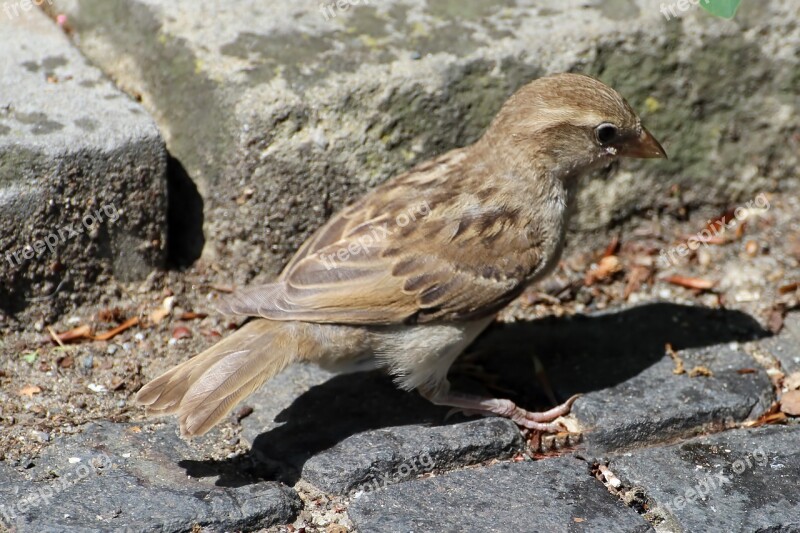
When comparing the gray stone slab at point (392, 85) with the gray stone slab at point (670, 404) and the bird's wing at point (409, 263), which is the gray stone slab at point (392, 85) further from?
the gray stone slab at point (670, 404)

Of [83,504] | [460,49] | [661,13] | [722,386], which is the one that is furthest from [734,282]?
[83,504]

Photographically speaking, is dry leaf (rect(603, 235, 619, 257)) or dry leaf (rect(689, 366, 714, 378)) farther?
dry leaf (rect(603, 235, 619, 257))

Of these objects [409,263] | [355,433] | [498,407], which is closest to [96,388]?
[355,433]

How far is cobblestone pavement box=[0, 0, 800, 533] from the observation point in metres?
4.38

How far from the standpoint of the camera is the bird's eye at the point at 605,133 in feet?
16.3

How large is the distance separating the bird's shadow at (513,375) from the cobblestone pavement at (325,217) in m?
0.02

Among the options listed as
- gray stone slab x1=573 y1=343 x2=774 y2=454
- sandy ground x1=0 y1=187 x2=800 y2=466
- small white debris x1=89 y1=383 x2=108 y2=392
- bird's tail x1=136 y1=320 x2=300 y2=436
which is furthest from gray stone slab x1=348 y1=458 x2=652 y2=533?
small white debris x1=89 y1=383 x2=108 y2=392

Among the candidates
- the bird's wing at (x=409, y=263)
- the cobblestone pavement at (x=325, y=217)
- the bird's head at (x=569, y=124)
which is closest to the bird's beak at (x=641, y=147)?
the bird's head at (x=569, y=124)

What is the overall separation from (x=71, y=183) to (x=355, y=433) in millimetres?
1852

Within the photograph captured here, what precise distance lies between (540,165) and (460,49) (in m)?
1.07

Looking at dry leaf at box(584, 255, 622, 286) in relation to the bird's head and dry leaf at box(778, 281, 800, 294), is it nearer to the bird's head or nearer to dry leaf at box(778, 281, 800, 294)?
dry leaf at box(778, 281, 800, 294)

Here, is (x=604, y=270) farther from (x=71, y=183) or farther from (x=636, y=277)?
(x=71, y=183)

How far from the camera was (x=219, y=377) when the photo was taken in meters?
4.48

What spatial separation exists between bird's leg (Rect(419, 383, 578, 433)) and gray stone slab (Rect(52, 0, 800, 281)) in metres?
1.20
